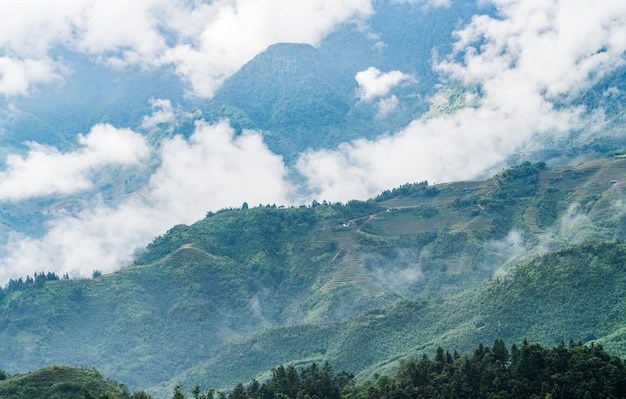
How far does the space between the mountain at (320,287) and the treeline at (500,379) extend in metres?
47.2

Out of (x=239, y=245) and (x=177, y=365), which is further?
(x=239, y=245)

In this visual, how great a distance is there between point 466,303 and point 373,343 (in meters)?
15.5

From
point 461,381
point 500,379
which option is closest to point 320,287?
point 461,381

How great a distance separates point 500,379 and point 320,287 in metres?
104

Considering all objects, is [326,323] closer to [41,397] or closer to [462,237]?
[462,237]

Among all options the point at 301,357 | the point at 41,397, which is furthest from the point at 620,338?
the point at 41,397

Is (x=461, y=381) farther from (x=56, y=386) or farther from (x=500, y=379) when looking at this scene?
(x=56, y=386)

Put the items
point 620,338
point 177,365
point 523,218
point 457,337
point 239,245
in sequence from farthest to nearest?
point 239,245, point 523,218, point 177,365, point 457,337, point 620,338

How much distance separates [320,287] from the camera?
175 meters

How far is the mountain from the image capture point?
139875 millimetres

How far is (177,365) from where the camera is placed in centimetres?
16612

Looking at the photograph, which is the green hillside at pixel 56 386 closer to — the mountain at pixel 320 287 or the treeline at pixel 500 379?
the treeline at pixel 500 379

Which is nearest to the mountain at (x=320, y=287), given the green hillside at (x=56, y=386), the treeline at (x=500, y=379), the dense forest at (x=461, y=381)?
the dense forest at (x=461, y=381)

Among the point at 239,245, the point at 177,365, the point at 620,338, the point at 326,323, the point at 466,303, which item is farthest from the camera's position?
the point at 239,245
